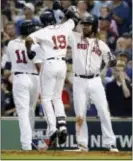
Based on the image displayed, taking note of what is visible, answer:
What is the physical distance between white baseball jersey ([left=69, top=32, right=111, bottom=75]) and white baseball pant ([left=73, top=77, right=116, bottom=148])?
16 cm

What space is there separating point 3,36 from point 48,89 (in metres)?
5.31

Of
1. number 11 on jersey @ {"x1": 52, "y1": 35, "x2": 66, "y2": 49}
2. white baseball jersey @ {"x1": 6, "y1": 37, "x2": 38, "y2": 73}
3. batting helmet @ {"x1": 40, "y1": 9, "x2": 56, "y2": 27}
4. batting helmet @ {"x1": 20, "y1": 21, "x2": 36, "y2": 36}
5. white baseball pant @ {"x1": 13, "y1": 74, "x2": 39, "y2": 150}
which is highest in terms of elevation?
batting helmet @ {"x1": 40, "y1": 9, "x2": 56, "y2": 27}

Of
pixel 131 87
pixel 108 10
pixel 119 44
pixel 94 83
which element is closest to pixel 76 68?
pixel 94 83

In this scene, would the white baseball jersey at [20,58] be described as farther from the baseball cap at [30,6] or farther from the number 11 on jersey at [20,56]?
the baseball cap at [30,6]

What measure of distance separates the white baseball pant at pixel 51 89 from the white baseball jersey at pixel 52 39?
13 cm

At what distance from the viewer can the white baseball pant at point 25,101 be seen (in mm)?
14773

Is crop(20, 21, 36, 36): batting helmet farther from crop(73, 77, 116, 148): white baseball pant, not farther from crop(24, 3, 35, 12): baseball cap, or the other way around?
crop(24, 3, 35, 12): baseball cap

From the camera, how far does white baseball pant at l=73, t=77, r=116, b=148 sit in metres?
14.3

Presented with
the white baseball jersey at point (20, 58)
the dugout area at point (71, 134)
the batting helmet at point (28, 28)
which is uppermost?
the batting helmet at point (28, 28)

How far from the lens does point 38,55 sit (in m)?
14.5

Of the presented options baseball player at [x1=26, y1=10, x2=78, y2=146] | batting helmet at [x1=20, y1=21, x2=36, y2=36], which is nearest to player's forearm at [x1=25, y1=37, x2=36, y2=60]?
baseball player at [x1=26, y1=10, x2=78, y2=146]

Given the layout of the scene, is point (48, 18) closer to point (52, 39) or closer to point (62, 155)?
point (52, 39)

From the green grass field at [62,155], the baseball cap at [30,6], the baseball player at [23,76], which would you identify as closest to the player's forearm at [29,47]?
the baseball player at [23,76]

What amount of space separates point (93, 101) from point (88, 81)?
0.33 metres
